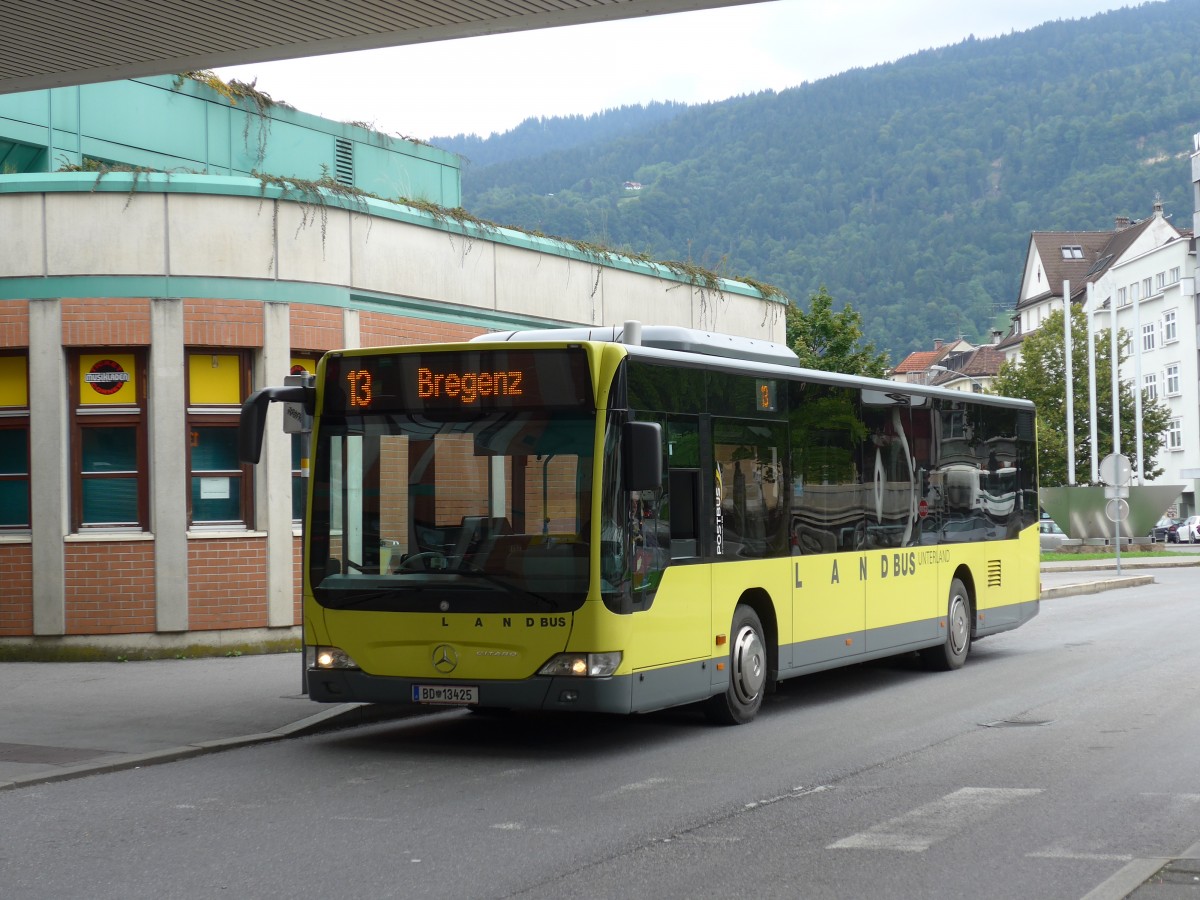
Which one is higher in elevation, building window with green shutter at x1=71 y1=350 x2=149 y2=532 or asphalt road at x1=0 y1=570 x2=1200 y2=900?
building window with green shutter at x1=71 y1=350 x2=149 y2=532

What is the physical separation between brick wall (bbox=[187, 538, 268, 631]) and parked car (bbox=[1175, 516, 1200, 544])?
64280 millimetres

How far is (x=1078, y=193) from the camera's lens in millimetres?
178375

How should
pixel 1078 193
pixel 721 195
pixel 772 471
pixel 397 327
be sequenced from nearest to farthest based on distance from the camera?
pixel 772 471
pixel 397 327
pixel 721 195
pixel 1078 193

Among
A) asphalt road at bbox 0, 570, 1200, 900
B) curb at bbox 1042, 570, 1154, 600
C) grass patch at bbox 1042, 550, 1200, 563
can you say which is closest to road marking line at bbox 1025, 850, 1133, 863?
asphalt road at bbox 0, 570, 1200, 900

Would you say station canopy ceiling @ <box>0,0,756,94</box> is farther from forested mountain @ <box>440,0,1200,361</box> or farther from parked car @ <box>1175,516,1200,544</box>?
→ forested mountain @ <box>440,0,1200,361</box>

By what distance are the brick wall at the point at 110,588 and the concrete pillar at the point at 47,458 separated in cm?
12

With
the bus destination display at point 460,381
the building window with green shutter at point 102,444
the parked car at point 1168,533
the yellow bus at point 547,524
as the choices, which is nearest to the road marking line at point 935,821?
the yellow bus at point 547,524

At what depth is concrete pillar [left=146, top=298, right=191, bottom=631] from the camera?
16953 millimetres

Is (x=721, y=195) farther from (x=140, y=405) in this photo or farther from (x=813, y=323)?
(x=140, y=405)

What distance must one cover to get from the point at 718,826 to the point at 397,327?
11.8m

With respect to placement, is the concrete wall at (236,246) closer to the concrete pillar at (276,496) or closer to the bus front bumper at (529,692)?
the concrete pillar at (276,496)

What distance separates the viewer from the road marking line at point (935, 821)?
Result: 301 inches

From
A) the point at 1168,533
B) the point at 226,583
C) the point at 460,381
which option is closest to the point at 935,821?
the point at 460,381

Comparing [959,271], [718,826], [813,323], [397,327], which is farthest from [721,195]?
[718,826]
